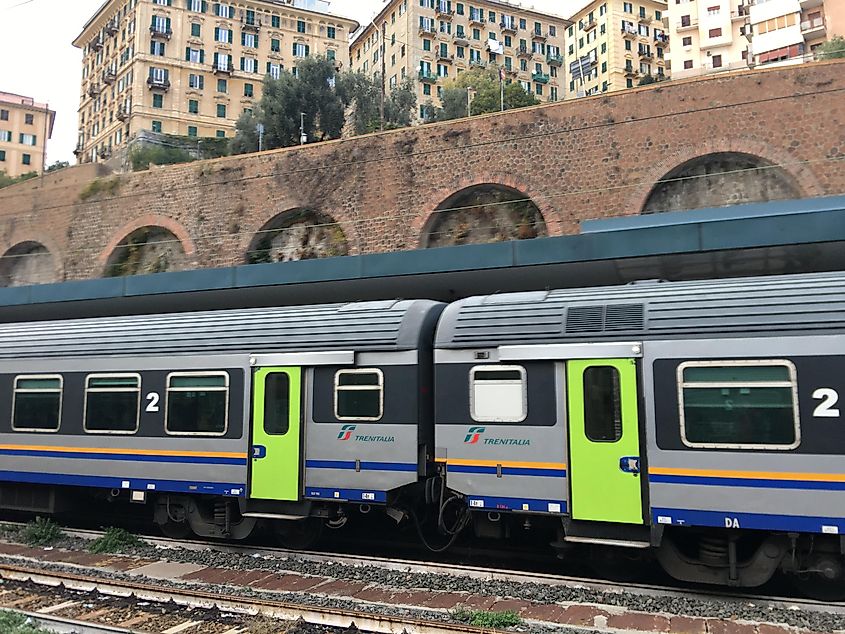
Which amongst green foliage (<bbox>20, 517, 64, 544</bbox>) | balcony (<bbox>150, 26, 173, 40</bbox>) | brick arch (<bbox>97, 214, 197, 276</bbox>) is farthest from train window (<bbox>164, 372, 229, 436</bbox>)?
balcony (<bbox>150, 26, 173, 40</bbox>)

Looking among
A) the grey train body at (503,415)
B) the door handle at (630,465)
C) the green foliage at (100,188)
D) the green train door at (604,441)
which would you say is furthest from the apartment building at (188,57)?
the door handle at (630,465)

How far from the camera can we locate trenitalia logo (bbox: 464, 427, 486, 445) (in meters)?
8.66

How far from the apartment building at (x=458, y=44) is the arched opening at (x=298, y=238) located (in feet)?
167

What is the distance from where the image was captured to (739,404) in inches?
289

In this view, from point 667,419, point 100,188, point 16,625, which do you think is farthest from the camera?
point 100,188

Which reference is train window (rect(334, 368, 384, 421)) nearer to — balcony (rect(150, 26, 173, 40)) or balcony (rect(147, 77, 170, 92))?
balcony (rect(147, 77, 170, 92))

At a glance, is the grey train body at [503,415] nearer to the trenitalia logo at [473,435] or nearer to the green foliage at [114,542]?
the trenitalia logo at [473,435]

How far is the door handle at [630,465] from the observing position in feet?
25.3

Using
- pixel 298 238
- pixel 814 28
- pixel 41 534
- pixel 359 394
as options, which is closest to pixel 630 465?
pixel 359 394

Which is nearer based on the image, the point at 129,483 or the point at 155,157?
the point at 129,483

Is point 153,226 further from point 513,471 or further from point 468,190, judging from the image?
point 513,471

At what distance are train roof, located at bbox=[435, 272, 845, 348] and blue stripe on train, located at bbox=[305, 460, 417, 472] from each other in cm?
171

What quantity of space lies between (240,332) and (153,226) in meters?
21.3

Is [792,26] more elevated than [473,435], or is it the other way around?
[792,26]
